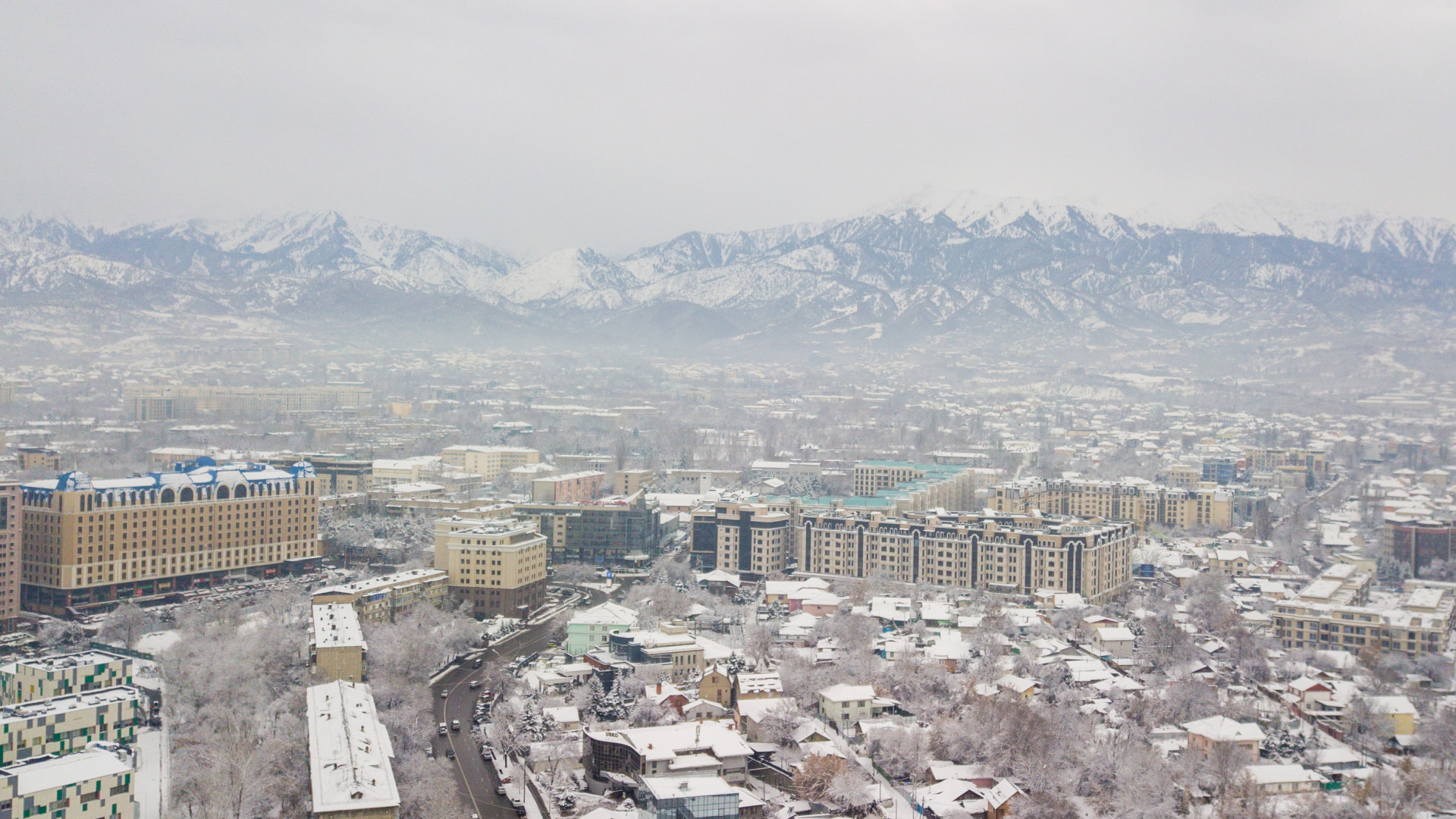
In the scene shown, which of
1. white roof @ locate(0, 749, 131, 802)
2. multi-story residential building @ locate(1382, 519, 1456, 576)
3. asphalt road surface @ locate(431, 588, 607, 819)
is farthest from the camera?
multi-story residential building @ locate(1382, 519, 1456, 576)

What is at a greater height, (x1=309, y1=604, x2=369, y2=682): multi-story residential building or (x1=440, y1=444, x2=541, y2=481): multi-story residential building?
(x1=440, y1=444, x2=541, y2=481): multi-story residential building

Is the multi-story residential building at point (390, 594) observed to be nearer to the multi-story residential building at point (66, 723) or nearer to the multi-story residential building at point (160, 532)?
the multi-story residential building at point (160, 532)

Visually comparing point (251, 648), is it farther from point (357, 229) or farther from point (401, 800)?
point (357, 229)

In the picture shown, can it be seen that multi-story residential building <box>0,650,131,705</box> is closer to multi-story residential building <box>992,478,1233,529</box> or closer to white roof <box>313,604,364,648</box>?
white roof <box>313,604,364,648</box>

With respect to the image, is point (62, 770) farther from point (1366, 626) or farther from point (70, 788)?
point (1366, 626)

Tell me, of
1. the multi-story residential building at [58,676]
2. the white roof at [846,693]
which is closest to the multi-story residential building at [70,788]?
the multi-story residential building at [58,676]

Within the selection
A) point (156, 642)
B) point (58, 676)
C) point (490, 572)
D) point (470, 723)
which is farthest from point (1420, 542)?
point (58, 676)

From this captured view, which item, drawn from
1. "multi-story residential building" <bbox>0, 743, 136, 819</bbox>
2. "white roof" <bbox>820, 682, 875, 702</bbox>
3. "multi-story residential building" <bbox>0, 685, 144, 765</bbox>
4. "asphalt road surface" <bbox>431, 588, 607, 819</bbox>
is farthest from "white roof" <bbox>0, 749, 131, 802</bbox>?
"white roof" <bbox>820, 682, 875, 702</bbox>

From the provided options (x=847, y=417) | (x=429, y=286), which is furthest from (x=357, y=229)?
(x=847, y=417)
